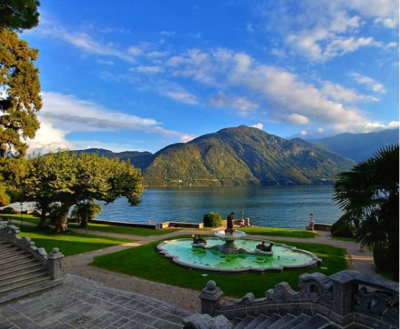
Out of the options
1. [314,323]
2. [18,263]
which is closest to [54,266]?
[18,263]

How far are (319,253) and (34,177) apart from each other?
23.4 meters

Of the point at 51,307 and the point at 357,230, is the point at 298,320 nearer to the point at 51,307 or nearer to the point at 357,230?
the point at 357,230

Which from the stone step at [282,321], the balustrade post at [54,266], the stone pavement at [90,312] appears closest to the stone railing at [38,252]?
the balustrade post at [54,266]

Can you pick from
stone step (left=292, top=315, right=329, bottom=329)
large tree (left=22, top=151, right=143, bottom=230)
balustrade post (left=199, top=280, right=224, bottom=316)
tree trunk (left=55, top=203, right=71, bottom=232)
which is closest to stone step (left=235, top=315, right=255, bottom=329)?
balustrade post (left=199, top=280, right=224, bottom=316)

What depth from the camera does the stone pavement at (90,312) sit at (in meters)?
8.39

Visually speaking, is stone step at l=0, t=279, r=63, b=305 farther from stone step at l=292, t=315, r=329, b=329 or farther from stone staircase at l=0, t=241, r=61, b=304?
stone step at l=292, t=315, r=329, b=329

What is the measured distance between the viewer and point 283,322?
20.4 ft

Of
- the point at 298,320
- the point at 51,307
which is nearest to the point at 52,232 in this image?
the point at 51,307

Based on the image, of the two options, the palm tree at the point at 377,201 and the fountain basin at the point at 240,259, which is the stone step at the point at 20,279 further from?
the palm tree at the point at 377,201

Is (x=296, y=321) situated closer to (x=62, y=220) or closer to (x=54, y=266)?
(x=54, y=266)

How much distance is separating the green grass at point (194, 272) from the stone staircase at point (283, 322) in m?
4.37

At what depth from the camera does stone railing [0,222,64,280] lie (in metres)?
12.5

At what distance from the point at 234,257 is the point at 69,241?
44.9 feet

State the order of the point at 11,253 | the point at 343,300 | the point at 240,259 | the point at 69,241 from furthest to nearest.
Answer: the point at 69,241, the point at 240,259, the point at 11,253, the point at 343,300
